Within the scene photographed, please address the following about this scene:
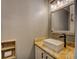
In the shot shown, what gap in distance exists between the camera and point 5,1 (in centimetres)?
228

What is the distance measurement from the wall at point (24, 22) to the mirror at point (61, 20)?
0.27m

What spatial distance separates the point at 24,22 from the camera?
98.8 inches

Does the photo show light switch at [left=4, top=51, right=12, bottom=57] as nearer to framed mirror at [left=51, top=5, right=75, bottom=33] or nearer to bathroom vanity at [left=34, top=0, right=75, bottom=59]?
bathroom vanity at [left=34, top=0, right=75, bottom=59]

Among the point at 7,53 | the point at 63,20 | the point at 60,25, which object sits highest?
the point at 63,20

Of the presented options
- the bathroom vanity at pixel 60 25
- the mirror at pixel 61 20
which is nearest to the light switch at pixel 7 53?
the bathroom vanity at pixel 60 25

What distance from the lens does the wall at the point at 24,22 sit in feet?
7.55

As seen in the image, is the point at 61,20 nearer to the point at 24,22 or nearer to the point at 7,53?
the point at 24,22

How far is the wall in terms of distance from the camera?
2301 mm

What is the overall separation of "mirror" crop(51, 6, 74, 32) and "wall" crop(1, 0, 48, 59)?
27 cm

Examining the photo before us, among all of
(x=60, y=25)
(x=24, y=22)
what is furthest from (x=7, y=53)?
(x=60, y=25)

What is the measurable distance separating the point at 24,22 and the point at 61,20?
2.98ft

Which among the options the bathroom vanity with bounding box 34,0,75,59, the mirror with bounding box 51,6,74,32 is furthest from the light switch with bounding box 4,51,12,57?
the mirror with bounding box 51,6,74,32

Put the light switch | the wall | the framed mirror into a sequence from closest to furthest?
the framed mirror → the light switch → the wall

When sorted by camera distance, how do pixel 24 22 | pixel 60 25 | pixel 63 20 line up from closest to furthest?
1. pixel 63 20
2. pixel 60 25
3. pixel 24 22
